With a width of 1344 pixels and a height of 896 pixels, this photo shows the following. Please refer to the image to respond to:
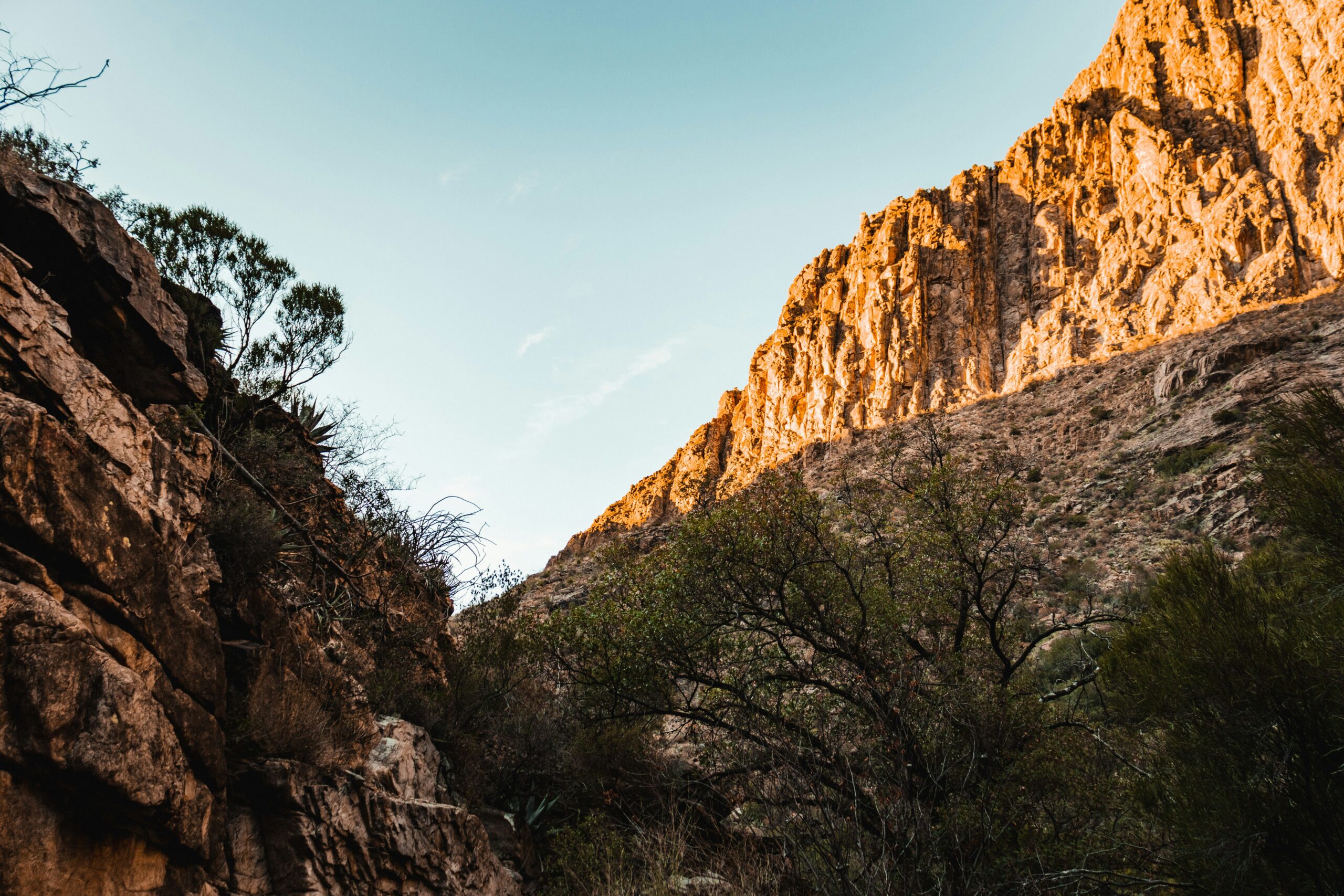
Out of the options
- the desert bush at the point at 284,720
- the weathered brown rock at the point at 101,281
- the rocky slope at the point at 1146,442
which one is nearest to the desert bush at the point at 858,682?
the rocky slope at the point at 1146,442

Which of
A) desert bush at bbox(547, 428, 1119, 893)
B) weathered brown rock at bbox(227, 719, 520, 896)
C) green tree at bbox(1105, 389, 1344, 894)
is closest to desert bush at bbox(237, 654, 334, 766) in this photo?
weathered brown rock at bbox(227, 719, 520, 896)

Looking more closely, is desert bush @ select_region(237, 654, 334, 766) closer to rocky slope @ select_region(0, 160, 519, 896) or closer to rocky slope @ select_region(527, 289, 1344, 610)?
rocky slope @ select_region(0, 160, 519, 896)

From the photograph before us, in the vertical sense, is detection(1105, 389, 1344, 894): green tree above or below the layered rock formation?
below

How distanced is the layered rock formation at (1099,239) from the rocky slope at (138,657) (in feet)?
88.3

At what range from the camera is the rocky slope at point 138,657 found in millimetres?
3943

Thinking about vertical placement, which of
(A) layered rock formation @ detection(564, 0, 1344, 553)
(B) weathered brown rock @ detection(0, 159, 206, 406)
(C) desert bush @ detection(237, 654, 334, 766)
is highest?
(A) layered rock formation @ detection(564, 0, 1344, 553)

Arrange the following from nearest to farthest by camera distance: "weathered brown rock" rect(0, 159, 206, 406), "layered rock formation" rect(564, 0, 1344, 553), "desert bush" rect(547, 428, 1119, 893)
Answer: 1. "weathered brown rock" rect(0, 159, 206, 406)
2. "desert bush" rect(547, 428, 1119, 893)
3. "layered rock formation" rect(564, 0, 1344, 553)

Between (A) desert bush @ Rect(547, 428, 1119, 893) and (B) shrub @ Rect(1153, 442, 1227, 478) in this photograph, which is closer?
(A) desert bush @ Rect(547, 428, 1119, 893)

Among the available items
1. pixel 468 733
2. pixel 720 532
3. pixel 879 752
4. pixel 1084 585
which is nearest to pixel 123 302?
pixel 468 733

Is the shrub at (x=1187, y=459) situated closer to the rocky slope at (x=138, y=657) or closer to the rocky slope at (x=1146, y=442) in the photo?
the rocky slope at (x=1146, y=442)

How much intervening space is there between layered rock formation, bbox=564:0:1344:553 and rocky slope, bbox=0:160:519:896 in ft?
88.3

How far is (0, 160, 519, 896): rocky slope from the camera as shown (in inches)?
155

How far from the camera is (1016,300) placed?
47.5 meters

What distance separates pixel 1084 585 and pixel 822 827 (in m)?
17.0
